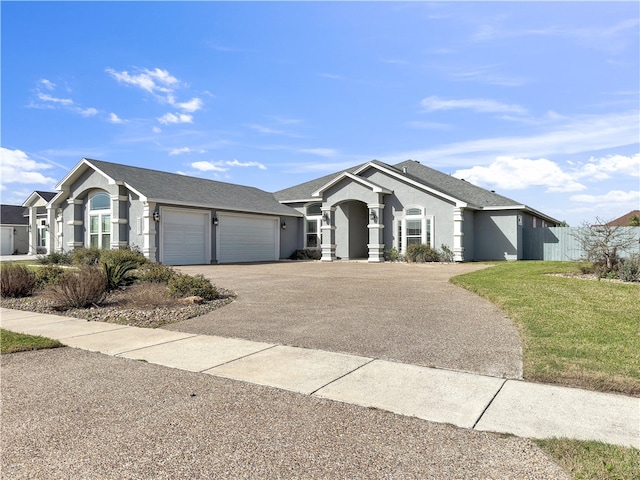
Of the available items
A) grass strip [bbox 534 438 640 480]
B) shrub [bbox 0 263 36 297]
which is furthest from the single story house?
grass strip [bbox 534 438 640 480]

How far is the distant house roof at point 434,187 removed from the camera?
998 inches

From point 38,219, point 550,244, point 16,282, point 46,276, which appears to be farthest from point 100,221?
point 550,244

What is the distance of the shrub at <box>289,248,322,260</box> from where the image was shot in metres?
29.0

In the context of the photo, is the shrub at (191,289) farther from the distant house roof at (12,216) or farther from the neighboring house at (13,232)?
the distant house roof at (12,216)

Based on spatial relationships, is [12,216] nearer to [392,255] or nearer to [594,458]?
[392,255]

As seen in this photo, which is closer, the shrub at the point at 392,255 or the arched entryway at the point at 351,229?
the shrub at the point at 392,255

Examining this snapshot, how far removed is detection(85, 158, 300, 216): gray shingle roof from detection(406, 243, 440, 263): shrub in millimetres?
9098

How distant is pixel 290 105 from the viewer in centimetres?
1689

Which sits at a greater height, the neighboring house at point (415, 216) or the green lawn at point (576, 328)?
the neighboring house at point (415, 216)

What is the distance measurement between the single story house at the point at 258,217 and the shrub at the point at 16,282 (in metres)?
8.78

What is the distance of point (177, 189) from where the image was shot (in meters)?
24.2

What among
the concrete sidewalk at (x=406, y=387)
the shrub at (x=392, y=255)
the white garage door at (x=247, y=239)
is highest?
the white garage door at (x=247, y=239)

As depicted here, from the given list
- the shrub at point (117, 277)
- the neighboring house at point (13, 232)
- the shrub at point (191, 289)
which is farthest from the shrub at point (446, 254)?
the neighboring house at point (13, 232)

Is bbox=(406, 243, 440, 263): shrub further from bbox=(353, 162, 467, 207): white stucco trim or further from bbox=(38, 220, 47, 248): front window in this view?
bbox=(38, 220, 47, 248): front window
